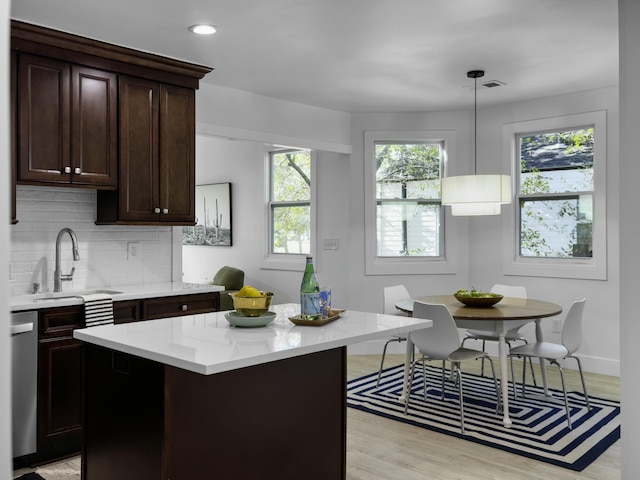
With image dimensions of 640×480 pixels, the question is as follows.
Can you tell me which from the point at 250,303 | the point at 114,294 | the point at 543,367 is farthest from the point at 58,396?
the point at 543,367

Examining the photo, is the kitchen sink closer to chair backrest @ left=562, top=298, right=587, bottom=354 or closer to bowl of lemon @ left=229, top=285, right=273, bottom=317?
bowl of lemon @ left=229, top=285, right=273, bottom=317

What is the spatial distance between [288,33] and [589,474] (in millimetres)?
3013

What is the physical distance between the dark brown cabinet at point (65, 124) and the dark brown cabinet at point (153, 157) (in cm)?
10

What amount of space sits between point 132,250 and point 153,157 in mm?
740

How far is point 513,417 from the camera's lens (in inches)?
153

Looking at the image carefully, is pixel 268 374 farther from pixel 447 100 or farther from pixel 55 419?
pixel 447 100

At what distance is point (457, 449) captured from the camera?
11.0 feet

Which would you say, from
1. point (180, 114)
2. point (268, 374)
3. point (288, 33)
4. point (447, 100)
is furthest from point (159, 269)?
point (447, 100)

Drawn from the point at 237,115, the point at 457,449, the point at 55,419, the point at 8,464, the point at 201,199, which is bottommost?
the point at 457,449

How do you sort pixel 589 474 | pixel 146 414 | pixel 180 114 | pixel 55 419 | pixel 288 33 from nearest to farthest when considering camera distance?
pixel 146 414, pixel 589 474, pixel 55 419, pixel 288 33, pixel 180 114

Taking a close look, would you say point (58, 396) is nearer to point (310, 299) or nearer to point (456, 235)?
point (310, 299)

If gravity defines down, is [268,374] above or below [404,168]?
below

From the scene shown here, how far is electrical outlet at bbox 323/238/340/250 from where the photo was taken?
602 cm

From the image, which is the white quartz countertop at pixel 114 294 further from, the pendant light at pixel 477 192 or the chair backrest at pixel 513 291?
the chair backrest at pixel 513 291
